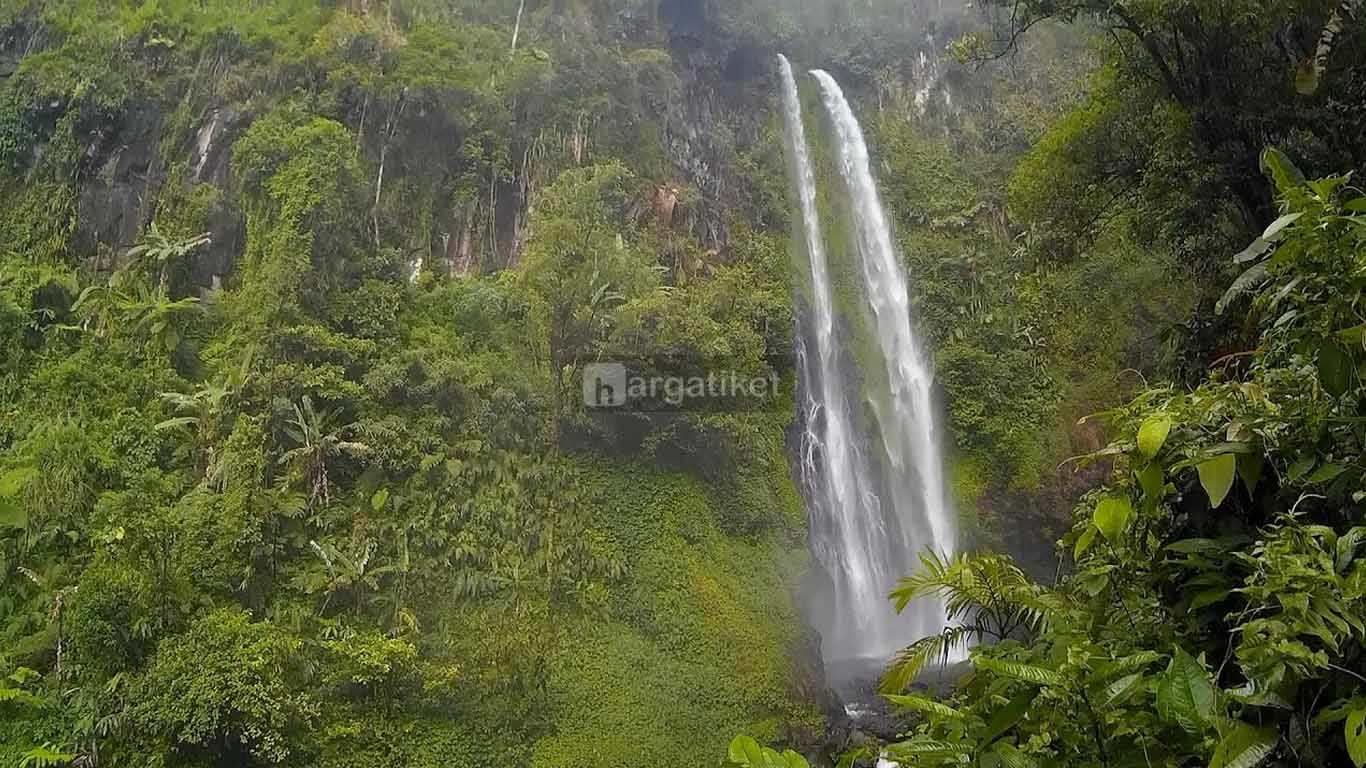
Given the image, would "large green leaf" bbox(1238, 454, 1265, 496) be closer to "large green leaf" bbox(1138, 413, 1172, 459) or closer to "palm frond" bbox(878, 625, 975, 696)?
"large green leaf" bbox(1138, 413, 1172, 459)

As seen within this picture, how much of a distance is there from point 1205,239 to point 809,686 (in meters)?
7.17

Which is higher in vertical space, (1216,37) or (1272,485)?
(1216,37)

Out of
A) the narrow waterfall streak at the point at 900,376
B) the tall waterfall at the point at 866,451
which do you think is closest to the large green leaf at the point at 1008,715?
the tall waterfall at the point at 866,451

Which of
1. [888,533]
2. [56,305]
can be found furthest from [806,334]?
[56,305]

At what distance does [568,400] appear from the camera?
41.0 feet

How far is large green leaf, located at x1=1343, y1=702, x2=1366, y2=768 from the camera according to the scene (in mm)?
1431

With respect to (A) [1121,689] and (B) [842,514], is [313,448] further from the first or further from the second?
(A) [1121,689]

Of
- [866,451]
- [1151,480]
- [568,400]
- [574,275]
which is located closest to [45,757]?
[568,400]

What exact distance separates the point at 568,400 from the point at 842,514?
5.63m

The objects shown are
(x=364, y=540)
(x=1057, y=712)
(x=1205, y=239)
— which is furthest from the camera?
(x=364, y=540)

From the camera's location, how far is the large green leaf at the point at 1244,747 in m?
1.56

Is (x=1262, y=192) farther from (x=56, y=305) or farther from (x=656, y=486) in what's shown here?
(x=56, y=305)

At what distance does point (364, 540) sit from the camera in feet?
33.7

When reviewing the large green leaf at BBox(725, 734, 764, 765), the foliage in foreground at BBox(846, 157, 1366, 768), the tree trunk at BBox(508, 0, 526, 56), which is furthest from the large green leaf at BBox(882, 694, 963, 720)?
the tree trunk at BBox(508, 0, 526, 56)
